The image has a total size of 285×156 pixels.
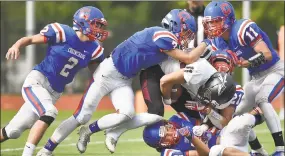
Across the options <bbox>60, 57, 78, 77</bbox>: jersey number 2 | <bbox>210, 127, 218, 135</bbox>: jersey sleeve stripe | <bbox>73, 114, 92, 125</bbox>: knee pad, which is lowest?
<bbox>73, 114, 92, 125</bbox>: knee pad

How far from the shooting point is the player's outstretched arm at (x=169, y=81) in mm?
6680

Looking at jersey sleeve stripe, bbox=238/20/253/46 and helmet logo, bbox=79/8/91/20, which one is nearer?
jersey sleeve stripe, bbox=238/20/253/46

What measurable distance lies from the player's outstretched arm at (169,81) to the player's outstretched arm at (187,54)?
0.42 ft

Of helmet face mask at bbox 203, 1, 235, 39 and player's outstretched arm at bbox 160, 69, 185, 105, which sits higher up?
helmet face mask at bbox 203, 1, 235, 39

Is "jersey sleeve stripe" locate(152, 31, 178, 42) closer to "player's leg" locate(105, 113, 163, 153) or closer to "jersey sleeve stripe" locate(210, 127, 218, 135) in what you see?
"player's leg" locate(105, 113, 163, 153)

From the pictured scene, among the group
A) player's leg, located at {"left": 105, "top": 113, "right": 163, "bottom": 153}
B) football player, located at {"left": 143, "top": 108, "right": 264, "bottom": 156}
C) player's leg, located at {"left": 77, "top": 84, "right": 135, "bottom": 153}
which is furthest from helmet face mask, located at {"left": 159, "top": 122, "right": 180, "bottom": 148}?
player's leg, located at {"left": 77, "top": 84, "right": 135, "bottom": 153}

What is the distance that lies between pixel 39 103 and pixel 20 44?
58cm

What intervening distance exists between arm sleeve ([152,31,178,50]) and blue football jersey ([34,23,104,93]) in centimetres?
90

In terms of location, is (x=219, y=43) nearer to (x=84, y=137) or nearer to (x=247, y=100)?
(x=247, y=100)

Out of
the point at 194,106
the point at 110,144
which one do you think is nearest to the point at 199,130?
the point at 194,106

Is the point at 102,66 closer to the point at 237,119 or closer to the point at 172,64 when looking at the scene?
the point at 172,64

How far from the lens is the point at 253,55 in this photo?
764 cm

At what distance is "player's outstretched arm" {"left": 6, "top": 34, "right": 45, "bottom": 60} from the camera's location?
7039mm

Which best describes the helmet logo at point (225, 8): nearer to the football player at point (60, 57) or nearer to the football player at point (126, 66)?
the football player at point (126, 66)
